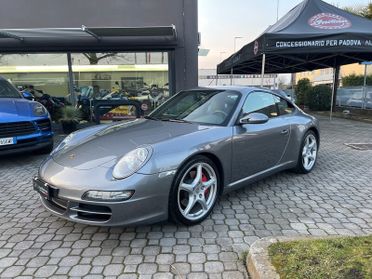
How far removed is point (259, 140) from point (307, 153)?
1519mm

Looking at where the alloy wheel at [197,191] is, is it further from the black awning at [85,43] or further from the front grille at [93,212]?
the black awning at [85,43]

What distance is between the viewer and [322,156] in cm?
625

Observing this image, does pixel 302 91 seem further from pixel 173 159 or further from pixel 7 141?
pixel 173 159

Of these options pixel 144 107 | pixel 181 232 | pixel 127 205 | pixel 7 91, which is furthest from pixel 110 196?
pixel 144 107

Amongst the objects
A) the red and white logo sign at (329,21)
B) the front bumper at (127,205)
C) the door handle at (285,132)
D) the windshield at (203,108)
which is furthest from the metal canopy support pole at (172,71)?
the front bumper at (127,205)

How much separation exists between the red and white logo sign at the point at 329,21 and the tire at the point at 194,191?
6.67 meters

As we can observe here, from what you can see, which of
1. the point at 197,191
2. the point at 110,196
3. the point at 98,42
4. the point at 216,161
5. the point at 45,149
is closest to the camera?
the point at 110,196

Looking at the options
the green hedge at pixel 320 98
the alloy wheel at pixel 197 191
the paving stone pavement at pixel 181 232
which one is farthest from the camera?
the green hedge at pixel 320 98

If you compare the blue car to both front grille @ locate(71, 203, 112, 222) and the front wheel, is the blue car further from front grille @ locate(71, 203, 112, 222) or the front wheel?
the front wheel

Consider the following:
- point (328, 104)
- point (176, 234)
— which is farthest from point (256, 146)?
point (328, 104)

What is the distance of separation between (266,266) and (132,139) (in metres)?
1.66

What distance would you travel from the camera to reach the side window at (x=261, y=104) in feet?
12.9

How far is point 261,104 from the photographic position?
422 centimetres

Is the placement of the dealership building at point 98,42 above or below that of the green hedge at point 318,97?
above
